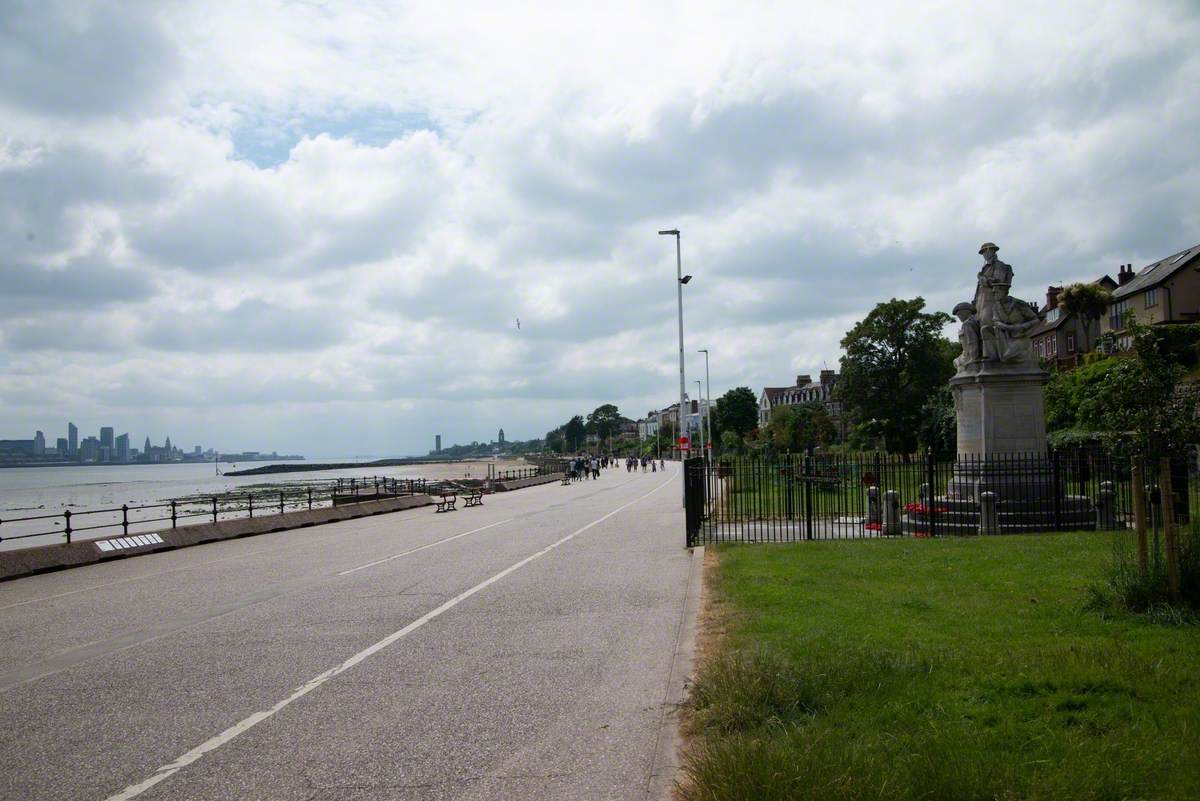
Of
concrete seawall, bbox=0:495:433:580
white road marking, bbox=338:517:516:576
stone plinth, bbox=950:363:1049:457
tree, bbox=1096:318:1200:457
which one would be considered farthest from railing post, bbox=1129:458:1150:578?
concrete seawall, bbox=0:495:433:580

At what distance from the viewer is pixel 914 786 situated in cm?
459

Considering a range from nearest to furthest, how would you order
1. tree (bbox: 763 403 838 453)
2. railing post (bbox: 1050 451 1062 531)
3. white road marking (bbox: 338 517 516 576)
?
1. white road marking (bbox: 338 517 516 576)
2. railing post (bbox: 1050 451 1062 531)
3. tree (bbox: 763 403 838 453)

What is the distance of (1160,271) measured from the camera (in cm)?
6438

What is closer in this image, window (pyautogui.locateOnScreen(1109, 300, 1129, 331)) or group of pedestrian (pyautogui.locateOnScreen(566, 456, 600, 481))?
window (pyautogui.locateOnScreen(1109, 300, 1129, 331))

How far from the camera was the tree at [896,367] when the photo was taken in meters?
78.2

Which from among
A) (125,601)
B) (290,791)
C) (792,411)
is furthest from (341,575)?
(792,411)

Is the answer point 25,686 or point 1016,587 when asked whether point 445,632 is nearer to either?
point 25,686

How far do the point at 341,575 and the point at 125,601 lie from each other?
346cm

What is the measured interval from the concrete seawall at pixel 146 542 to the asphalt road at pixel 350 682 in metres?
1.97

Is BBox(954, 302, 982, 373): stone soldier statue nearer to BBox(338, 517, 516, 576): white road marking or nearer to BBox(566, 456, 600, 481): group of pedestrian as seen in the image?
BBox(338, 517, 516, 576): white road marking

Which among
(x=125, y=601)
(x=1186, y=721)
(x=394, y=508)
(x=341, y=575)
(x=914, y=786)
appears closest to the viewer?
(x=914, y=786)

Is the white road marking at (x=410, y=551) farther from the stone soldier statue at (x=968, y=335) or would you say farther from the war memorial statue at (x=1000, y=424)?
the stone soldier statue at (x=968, y=335)

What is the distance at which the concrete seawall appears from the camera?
725 inches

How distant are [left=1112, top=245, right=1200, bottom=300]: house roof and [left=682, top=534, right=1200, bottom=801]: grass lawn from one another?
61852mm
